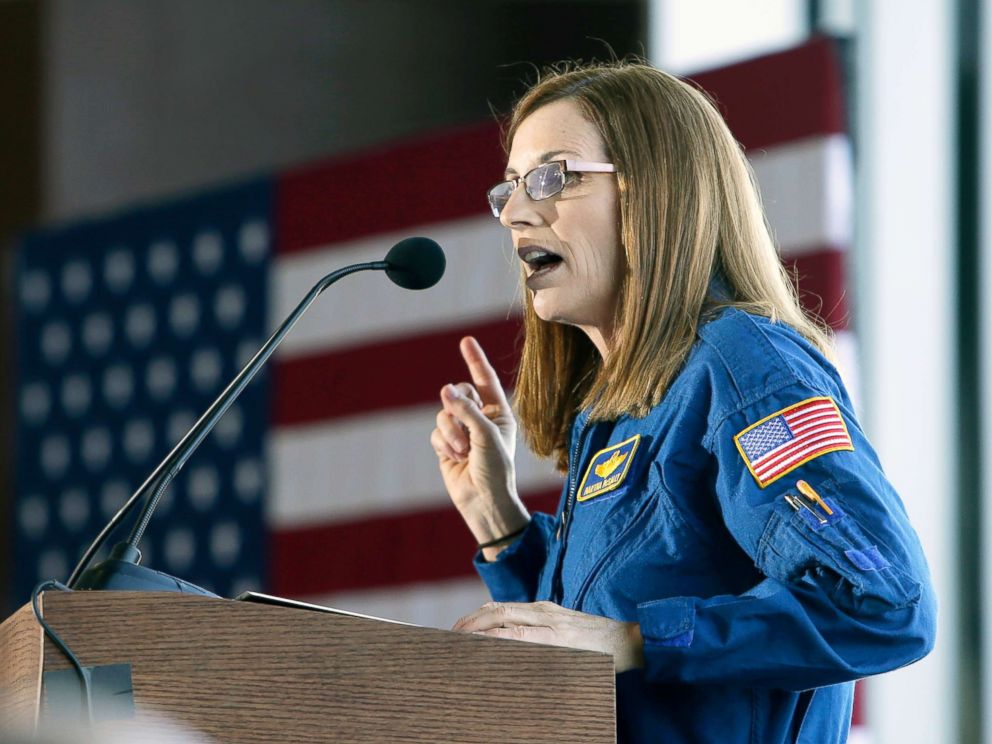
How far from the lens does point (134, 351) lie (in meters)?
4.82

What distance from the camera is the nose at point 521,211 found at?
1.67 meters

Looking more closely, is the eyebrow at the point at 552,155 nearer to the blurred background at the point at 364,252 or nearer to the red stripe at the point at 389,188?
the blurred background at the point at 364,252

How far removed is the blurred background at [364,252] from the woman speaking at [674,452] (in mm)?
1410

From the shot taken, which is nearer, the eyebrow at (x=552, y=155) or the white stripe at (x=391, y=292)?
the eyebrow at (x=552, y=155)

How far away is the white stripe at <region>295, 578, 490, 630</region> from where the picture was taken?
12.9 feet

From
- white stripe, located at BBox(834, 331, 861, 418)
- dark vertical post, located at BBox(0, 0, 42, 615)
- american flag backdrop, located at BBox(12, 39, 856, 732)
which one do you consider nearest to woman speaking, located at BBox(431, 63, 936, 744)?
white stripe, located at BBox(834, 331, 861, 418)

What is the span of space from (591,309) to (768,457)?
15.7 inches

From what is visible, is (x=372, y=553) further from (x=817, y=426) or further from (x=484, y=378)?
(x=817, y=426)

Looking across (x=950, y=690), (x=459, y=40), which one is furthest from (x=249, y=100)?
(x=950, y=690)

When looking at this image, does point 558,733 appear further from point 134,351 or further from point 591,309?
point 134,351

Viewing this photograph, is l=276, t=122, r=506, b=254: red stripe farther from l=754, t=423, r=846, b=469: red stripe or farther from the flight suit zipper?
l=754, t=423, r=846, b=469: red stripe

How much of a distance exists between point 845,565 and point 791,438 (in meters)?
0.13

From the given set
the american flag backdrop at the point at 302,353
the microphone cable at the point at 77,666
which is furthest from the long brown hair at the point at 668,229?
the american flag backdrop at the point at 302,353

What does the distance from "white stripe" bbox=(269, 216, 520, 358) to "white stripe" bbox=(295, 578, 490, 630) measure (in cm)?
70
